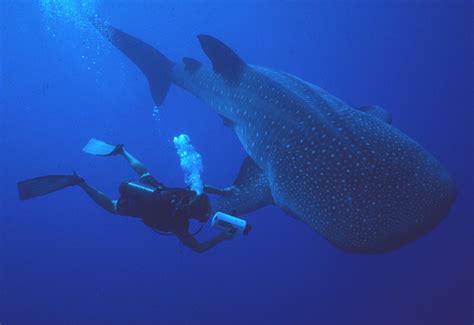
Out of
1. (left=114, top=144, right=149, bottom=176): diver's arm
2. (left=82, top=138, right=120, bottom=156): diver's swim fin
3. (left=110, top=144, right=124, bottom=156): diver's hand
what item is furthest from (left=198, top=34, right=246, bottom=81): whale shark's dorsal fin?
(left=82, top=138, right=120, bottom=156): diver's swim fin

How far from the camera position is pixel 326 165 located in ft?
11.6

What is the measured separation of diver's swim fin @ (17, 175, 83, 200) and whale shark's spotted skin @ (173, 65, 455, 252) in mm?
2888

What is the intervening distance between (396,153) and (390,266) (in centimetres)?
863

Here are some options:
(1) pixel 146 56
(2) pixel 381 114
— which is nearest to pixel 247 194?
(2) pixel 381 114

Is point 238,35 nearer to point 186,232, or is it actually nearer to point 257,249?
point 257,249

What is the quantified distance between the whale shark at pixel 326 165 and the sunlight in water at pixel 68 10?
15.0 meters

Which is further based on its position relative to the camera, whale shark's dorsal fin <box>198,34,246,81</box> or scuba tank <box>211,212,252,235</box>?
whale shark's dorsal fin <box>198,34,246,81</box>

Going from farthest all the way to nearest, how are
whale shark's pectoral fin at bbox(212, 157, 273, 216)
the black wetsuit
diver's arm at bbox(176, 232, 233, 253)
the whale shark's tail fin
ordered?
the whale shark's tail fin
whale shark's pectoral fin at bbox(212, 157, 273, 216)
diver's arm at bbox(176, 232, 233, 253)
the black wetsuit

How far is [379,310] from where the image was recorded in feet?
35.2

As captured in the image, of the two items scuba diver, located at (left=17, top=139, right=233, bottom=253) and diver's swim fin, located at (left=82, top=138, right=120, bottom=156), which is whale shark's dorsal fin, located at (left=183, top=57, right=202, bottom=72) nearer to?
diver's swim fin, located at (left=82, top=138, right=120, bottom=156)

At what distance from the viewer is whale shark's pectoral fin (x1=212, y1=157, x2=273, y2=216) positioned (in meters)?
4.61

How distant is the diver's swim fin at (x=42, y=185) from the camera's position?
5078 millimetres

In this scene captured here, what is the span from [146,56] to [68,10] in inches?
541

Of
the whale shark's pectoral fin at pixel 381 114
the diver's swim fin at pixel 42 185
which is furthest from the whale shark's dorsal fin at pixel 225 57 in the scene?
the diver's swim fin at pixel 42 185
